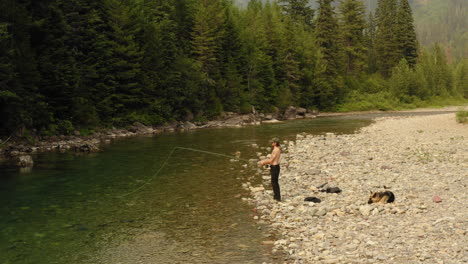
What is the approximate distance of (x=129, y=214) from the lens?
11984mm

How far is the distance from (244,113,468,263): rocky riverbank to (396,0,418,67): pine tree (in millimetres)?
83205

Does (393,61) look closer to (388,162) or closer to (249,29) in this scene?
(249,29)

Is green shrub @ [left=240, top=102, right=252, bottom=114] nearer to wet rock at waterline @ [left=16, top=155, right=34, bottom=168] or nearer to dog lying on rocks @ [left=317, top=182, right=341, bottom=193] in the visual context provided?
wet rock at waterline @ [left=16, top=155, right=34, bottom=168]

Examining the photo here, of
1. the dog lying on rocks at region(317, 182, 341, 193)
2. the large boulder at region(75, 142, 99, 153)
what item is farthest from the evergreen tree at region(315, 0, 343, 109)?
the dog lying on rocks at region(317, 182, 341, 193)

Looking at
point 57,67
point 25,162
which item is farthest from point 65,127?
point 25,162

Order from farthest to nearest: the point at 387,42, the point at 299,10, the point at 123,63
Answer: the point at 299,10, the point at 387,42, the point at 123,63

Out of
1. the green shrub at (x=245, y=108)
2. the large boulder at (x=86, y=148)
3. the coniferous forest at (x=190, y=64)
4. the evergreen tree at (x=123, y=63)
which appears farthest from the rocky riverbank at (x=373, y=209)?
the green shrub at (x=245, y=108)

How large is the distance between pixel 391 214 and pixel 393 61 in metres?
91.1

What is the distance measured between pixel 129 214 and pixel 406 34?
97.7 metres

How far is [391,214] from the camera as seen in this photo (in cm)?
1003

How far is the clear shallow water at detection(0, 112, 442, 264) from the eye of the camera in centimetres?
895

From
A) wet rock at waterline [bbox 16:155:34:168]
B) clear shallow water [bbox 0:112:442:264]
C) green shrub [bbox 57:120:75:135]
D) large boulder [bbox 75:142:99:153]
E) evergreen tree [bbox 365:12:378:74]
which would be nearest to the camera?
clear shallow water [bbox 0:112:442:264]

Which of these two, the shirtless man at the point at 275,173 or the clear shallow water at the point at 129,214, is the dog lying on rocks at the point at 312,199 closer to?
the shirtless man at the point at 275,173

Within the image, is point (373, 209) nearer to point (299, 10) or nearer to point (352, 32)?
point (352, 32)
